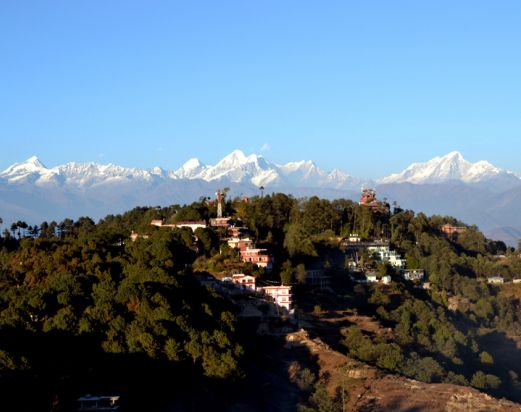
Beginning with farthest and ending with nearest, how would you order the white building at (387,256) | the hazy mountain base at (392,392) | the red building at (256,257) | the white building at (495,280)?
the white building at (495,280) < the white building at (387,256) < the red building at (256,257) < the hazy mountain base at (392,392)

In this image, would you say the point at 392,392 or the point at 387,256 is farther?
the point at 387,256

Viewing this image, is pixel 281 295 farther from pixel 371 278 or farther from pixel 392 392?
pixel 371 278

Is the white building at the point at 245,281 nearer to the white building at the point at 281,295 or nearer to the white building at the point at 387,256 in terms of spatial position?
the white building at the point at 281,295

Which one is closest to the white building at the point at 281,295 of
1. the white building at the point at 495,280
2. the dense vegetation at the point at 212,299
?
the dense vegetation at the point at 212,299

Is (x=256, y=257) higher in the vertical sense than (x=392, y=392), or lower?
higher

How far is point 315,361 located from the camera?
36.4 m

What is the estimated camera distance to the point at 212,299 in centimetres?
3947

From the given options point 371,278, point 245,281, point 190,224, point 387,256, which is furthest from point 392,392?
point 387,256

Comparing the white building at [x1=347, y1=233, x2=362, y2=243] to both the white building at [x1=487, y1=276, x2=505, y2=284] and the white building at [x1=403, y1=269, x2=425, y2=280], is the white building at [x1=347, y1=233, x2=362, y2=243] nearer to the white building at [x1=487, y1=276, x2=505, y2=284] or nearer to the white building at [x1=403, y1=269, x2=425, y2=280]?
the white building at [x1=403, y1=269, x2=425, y2=280]

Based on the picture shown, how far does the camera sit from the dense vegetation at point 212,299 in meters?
→ 32.5

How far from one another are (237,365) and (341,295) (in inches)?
655

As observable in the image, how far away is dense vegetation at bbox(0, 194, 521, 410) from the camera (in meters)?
32.5

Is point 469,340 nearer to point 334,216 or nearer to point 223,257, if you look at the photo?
point 223,257

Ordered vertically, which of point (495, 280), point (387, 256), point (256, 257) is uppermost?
point (256, 257)
